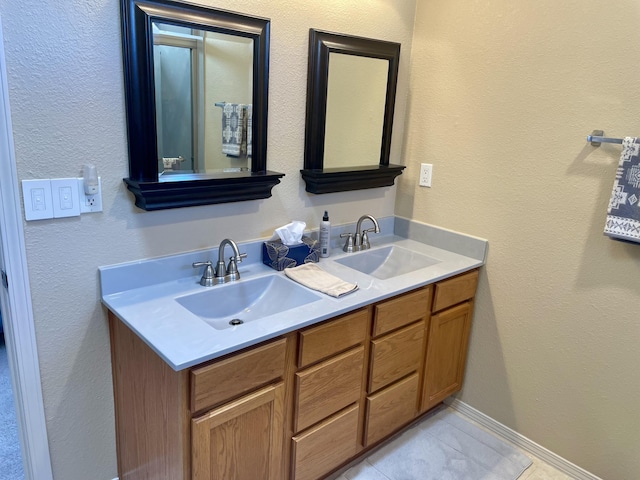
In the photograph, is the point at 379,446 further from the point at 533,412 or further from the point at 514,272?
the point at 514,272

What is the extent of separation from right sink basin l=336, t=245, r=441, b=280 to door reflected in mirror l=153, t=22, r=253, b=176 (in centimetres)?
75

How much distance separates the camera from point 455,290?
213 cm

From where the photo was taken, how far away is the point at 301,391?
5.24 ft

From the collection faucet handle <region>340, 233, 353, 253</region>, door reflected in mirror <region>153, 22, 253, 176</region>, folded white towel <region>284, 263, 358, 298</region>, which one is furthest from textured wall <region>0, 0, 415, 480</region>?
faucet handle <region>340, 233, 353, 253</region>

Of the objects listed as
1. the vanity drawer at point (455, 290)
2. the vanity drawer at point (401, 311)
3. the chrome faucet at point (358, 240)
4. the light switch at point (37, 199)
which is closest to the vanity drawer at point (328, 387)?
the vanity drawer at point (401, 311)

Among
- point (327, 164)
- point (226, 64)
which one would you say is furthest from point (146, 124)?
point (327, 164)

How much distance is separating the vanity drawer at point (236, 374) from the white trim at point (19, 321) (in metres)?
0.60

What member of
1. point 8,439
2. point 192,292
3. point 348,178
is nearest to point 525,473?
point 348,178

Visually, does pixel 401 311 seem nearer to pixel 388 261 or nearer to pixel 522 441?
pixel 388 261

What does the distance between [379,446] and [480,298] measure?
32.7 inches

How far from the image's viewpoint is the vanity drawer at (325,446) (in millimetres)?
1678

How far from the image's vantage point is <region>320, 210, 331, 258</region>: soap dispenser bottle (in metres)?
2.10

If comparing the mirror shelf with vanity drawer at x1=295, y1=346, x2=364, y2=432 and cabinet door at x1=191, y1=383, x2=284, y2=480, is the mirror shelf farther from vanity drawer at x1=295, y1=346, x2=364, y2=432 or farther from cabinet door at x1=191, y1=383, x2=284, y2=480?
cabinet door at x1=191, y1=383, x2=284, y2=480

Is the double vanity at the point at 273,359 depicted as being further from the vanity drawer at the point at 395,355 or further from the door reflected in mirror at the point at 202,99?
the door reflected in mirror at the point at 202,99
